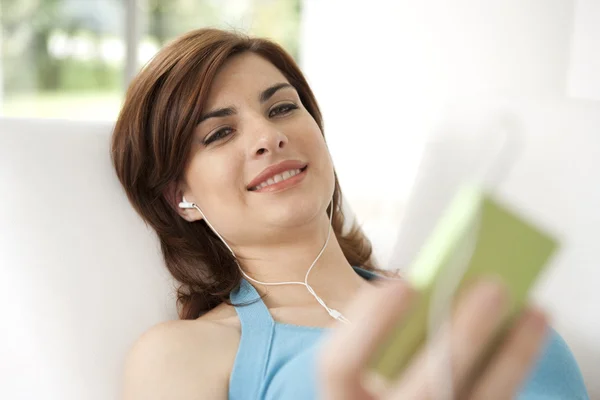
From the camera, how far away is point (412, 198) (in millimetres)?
1735

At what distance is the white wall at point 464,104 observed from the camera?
1.41 meters

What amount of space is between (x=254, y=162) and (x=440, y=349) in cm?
78

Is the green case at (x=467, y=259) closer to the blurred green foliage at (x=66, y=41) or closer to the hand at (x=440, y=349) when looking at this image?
the hand at (x=440, y=349)

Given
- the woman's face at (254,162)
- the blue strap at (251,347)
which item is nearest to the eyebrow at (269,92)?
the woman's face at (254,162)

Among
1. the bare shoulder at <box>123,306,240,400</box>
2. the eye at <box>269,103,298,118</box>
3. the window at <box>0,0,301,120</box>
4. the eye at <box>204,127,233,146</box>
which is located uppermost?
the eye at <box>269,103,298,118</box>

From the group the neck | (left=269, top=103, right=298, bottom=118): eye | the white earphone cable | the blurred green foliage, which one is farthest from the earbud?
the blurred green foliage

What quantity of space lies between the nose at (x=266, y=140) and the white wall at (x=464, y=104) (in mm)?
464

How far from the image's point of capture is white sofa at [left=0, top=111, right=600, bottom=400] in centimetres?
121

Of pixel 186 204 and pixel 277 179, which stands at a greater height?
pixel 277 179

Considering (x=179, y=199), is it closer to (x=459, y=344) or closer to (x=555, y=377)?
(x=555, y=377)

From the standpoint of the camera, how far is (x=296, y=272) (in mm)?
1378

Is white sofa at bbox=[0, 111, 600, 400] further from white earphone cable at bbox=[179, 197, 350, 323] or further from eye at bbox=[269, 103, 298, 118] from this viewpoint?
eye at bbox=[269, 103, 298, 118]

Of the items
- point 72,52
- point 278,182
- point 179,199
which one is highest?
point 278,182

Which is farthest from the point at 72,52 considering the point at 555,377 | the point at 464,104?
the point at 555,377
